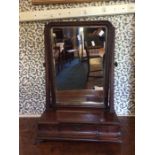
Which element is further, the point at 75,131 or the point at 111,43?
the point at 111,43

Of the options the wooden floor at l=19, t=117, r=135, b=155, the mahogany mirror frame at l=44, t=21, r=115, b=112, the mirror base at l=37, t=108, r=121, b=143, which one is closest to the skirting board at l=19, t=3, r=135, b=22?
the mahogany mirror frame at l=44, t=21, r=115, b=112

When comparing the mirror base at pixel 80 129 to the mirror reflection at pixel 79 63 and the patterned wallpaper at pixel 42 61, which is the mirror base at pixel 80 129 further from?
the patterned wallpaper at pixel 42 61

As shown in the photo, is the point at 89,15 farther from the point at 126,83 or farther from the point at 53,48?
the point at 126,83

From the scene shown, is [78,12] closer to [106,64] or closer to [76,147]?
[106,64]

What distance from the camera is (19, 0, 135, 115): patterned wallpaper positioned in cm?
263

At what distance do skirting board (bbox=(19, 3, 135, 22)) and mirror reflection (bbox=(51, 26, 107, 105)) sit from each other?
0.25 metres

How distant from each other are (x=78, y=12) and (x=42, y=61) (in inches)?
27.3

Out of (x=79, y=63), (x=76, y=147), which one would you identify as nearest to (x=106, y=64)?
(x=79, y=63)

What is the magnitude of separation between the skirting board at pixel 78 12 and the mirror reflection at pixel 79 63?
25cm

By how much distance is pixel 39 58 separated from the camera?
2.76 m

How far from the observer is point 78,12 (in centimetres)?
262

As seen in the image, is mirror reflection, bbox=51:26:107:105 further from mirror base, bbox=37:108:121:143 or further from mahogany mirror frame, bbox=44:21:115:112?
mirror base, bbox=37:108:121:143
